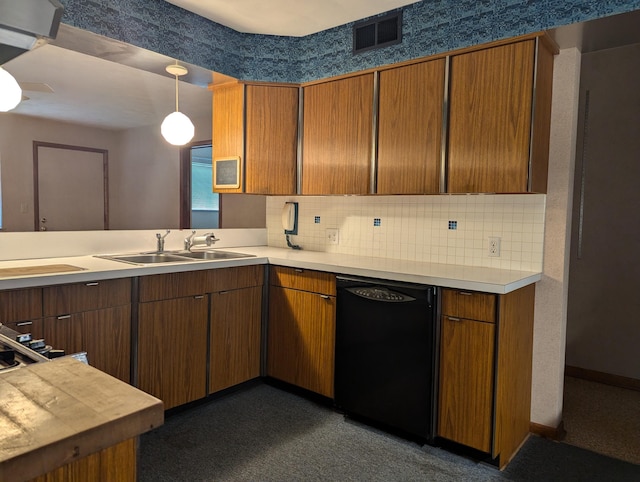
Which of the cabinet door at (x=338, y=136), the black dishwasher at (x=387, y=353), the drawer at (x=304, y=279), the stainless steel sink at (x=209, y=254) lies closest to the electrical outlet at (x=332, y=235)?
the cabinet door at (x=338, y=136)

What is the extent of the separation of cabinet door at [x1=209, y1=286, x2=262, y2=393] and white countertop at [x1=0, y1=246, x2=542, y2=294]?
0.23 meters

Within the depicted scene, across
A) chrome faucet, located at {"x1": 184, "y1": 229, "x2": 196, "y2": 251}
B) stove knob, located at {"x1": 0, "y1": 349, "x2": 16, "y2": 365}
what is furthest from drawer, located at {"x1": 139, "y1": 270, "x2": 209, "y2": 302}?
stove knob, located at {"x1": 0, "y1": 349, "x2": 16, "y2": 365}

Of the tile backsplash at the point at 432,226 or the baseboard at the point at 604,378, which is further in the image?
the baseboard at the point at 604,378

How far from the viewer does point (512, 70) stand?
243 cm

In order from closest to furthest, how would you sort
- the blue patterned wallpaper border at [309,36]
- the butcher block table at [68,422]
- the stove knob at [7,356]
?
the butcher block table at [68,422] < the stove knob at [7,356] < the blue patterned wallpaper border at [309,36]

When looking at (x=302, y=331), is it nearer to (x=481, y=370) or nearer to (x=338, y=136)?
(x=481, y=370)

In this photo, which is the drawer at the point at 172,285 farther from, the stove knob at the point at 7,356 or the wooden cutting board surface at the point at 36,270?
the stove knob at the point at 7,356

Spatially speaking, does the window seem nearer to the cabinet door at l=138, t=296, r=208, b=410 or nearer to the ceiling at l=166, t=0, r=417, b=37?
the ceiling at l=166, t=0, r=417, b=37

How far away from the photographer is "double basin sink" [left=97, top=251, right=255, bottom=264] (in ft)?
9.69

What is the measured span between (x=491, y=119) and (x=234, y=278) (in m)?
1.81

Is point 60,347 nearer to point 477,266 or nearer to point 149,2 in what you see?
point 149,2

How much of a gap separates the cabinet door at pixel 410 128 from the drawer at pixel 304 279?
68 centimetres

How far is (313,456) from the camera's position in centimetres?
234

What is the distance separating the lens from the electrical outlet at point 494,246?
276 cm
